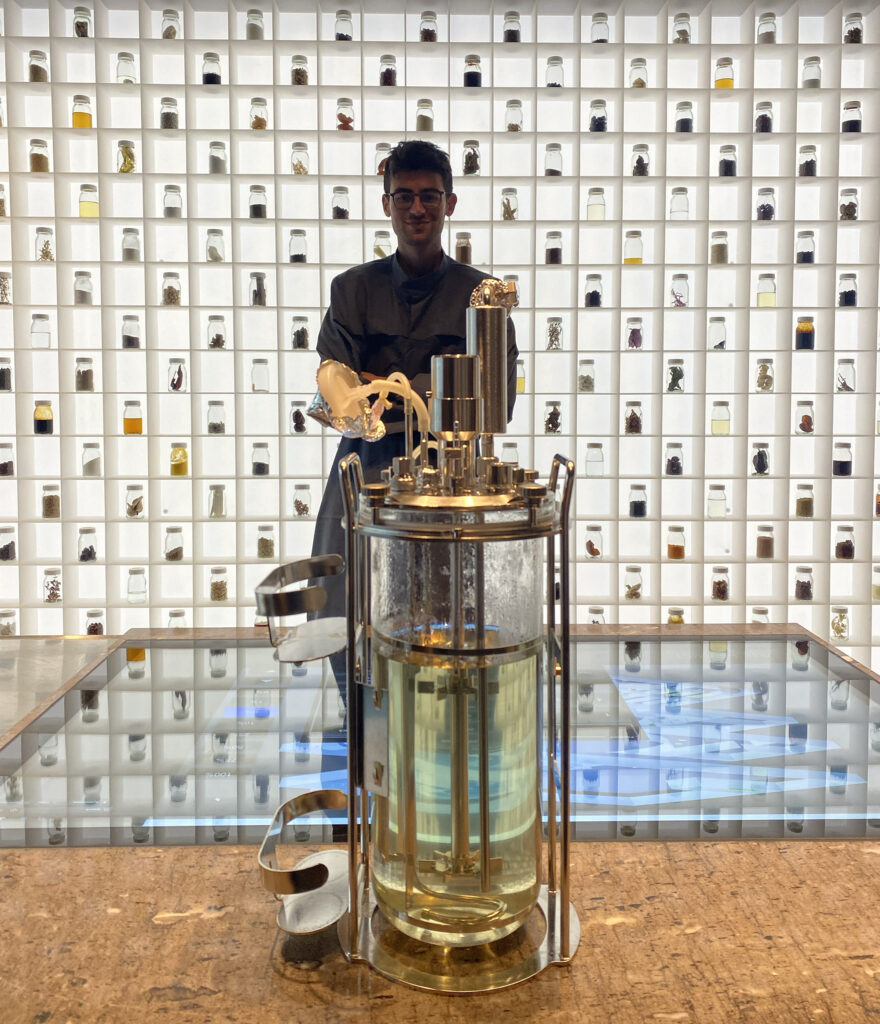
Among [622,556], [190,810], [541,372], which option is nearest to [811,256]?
[541,372]

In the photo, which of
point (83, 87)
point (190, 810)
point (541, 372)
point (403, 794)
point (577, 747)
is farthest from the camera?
point (541, 372)

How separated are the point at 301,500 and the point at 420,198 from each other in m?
2.06

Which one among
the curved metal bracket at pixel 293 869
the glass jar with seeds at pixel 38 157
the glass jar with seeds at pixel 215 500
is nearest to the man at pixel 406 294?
the curved metal bracket at pixel 293 869

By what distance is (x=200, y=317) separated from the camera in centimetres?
401

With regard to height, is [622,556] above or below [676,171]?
below

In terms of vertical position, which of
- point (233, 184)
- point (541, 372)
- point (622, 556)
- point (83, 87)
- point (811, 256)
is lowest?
point (622, 556)

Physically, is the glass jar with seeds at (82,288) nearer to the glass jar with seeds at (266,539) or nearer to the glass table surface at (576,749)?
the glass jar with seeds at (266,539)

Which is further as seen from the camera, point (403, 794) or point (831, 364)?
point (831, 364)

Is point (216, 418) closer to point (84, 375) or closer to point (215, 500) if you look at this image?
point (215, 500)

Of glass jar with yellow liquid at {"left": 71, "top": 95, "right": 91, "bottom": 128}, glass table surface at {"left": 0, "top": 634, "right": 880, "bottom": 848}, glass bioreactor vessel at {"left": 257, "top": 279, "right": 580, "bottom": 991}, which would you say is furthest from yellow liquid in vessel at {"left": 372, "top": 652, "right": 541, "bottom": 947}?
glass jar with yellow liquid at {"left": 71, "top": 95, "right": 91, "bottom": 128}

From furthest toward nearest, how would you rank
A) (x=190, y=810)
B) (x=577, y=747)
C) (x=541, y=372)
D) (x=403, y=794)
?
(x=541, y=372) < (x=577, y=747) < (x=190, y=810) < (x=403, y=794)

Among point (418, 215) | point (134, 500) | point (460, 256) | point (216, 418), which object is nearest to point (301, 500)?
point (216, 418)

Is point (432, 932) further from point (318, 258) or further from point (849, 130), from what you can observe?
point (849, 130)

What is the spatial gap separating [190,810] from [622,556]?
3451 millimetres
